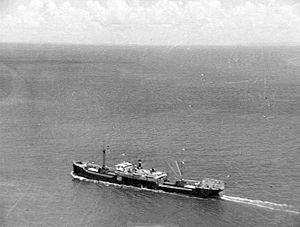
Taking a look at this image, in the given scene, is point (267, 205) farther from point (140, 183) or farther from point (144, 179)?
point (140, 183)

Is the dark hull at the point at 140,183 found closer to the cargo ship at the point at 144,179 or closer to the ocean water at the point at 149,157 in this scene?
the cargo ship at the point at 144,179

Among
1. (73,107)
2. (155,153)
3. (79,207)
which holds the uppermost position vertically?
(73,107)

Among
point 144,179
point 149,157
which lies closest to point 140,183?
point 144,179

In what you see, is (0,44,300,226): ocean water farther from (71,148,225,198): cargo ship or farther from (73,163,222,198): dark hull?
(71,148,225,198): cargo ship

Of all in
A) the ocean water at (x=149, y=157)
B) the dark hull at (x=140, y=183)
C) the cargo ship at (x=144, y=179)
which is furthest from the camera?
the dark hull at (x=140, y=183)

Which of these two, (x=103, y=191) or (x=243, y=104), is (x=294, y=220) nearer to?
(x=103, y=191)

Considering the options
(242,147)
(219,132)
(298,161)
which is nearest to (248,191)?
(298,161)

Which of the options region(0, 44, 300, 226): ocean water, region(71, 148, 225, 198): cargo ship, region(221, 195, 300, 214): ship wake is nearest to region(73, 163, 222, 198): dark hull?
region(71, 148, 225, 198): cargo ship

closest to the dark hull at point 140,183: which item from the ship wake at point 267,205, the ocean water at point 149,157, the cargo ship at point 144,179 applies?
the cargo ship at point 144,179
